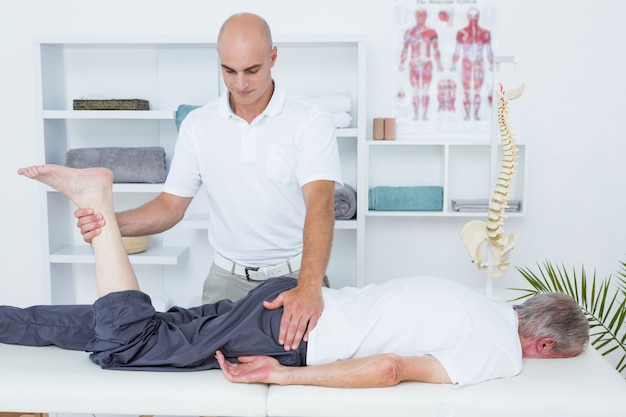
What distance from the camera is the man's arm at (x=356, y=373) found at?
1.60 m

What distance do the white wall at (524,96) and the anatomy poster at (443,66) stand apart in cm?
6

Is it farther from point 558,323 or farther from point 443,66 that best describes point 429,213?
point 558,323

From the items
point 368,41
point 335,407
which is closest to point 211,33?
point 368,41

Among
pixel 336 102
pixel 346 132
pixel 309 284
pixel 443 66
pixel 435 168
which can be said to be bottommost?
pixel 309 284

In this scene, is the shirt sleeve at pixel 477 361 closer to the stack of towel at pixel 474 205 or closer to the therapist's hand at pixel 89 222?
the therapist's hand at pixel 89 222

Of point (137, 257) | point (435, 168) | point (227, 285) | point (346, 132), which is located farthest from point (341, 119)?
point (137, 257)

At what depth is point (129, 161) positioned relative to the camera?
9.78 ft

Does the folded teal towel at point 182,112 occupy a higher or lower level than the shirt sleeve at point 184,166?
higher

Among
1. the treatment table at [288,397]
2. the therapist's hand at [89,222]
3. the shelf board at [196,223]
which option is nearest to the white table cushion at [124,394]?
the treatment table at [288,397]

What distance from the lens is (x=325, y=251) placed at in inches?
74.4

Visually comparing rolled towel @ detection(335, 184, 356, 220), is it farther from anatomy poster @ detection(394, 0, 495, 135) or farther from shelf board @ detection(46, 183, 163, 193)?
shelf board @ detection(46, 183, 163, 193)

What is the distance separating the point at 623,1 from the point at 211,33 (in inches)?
72.1

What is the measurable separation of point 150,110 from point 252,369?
5.77ft

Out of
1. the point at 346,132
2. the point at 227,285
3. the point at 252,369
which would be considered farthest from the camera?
the point at 346,132
